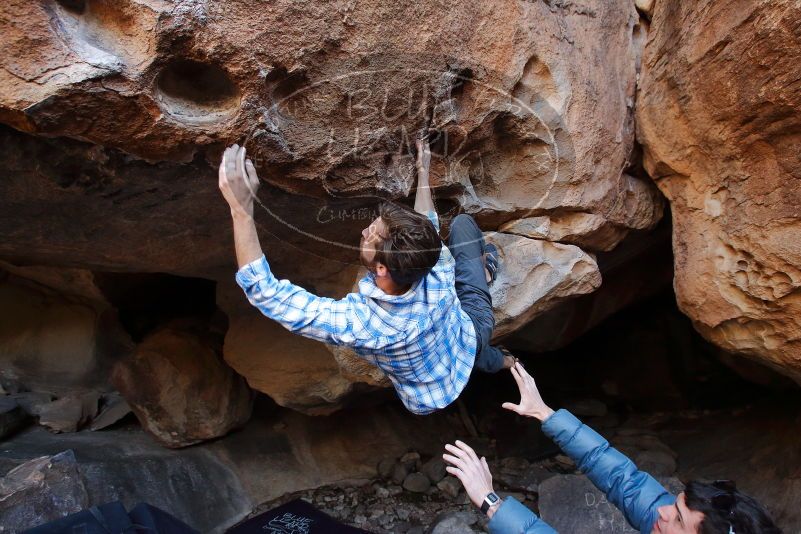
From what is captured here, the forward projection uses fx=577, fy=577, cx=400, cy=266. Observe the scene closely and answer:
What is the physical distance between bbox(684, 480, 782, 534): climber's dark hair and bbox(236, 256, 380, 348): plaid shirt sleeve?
705 millimetres

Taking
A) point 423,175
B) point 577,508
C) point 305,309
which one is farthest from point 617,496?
point 577,508

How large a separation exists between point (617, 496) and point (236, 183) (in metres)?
1.06

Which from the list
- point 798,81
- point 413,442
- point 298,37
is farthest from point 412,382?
point 413,442

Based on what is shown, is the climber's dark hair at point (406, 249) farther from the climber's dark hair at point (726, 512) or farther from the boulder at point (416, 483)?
the boulder at point (416, 483)

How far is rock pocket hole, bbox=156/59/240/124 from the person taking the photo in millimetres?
1259

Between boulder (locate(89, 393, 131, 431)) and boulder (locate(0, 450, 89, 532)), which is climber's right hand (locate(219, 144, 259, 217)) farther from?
boulder (locate(89, 393, 131, 431))

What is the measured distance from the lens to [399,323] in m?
1.24

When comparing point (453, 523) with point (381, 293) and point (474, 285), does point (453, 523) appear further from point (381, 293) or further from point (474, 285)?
point (381, 293)

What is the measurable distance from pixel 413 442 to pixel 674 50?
2033 millimetres

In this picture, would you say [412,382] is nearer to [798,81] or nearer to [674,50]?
[798,81]

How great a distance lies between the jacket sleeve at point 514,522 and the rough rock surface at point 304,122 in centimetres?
78

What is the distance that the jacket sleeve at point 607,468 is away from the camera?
1280mm

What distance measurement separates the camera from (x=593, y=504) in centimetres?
229

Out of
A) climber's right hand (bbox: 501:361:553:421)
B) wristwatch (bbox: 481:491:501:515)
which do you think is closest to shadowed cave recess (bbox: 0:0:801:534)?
climber's right hand (bbox: 501:361:553:421)
